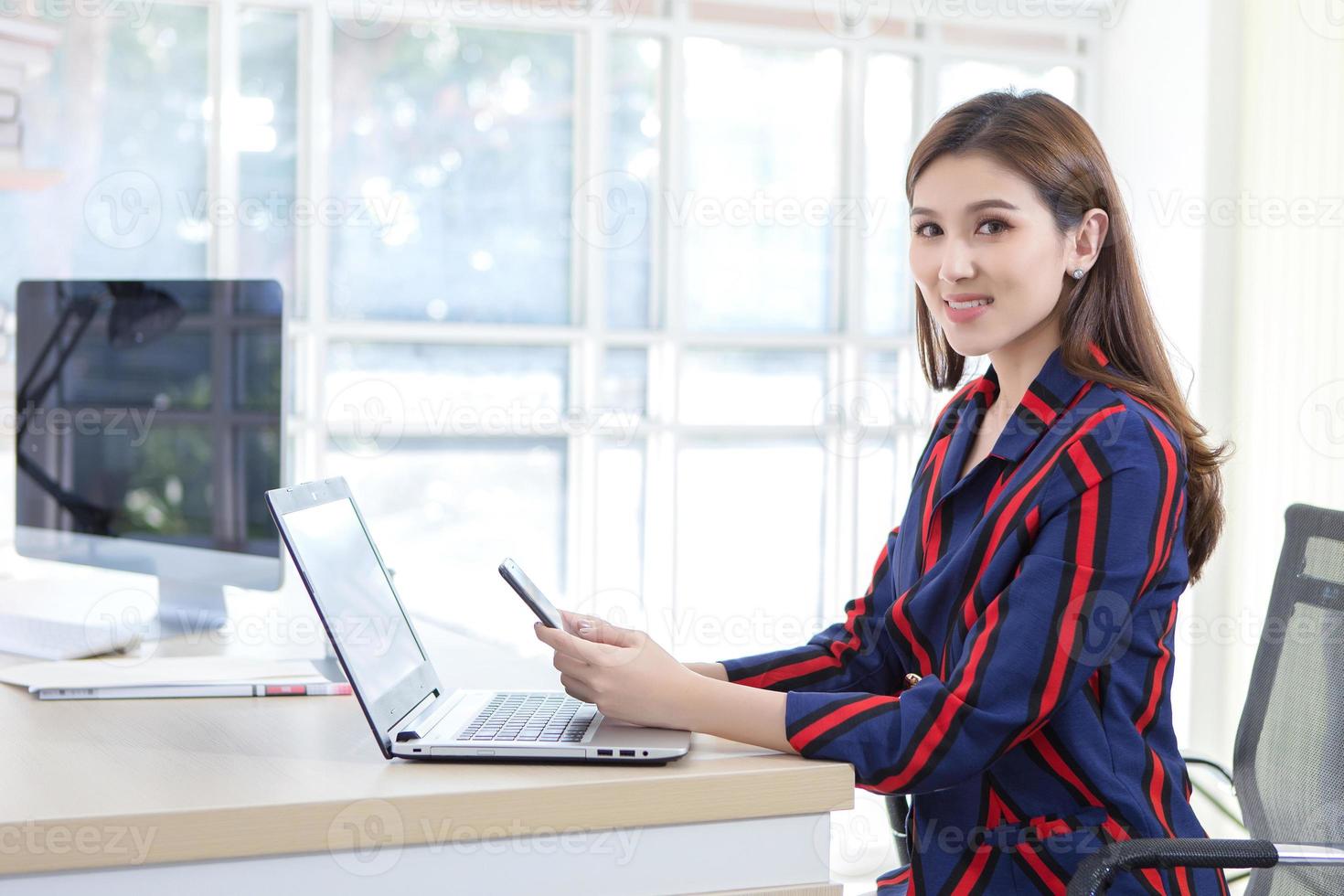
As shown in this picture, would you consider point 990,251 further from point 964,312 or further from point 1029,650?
point 1029,650

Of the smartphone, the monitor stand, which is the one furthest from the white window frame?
the smartphone

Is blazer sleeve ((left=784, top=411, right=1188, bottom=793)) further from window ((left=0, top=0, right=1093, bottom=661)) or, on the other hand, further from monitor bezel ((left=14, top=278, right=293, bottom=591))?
window ((left=0, top=0, right=1093, bottom=661))

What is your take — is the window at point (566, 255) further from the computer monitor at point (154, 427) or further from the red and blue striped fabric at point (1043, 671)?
the red and blue striped fabric at point (1043, 671)

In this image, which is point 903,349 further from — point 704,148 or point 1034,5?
point 1034,5

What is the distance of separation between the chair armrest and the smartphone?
1.75 ft

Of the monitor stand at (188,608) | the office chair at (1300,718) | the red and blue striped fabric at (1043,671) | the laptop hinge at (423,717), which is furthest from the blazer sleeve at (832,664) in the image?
the monitor stand at (188,608)

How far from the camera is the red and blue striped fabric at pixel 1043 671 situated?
1068mm

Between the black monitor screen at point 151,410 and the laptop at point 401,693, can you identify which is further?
the black monitor screen at point 151,410

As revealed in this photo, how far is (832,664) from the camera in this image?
1.42m

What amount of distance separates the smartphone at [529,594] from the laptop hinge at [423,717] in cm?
15

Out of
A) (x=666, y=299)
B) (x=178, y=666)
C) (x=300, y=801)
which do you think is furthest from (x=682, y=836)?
(x=666, y=299)

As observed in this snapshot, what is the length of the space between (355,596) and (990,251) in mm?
763

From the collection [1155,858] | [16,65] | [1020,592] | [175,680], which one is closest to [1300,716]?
[1155,858]

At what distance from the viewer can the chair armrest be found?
105cm
